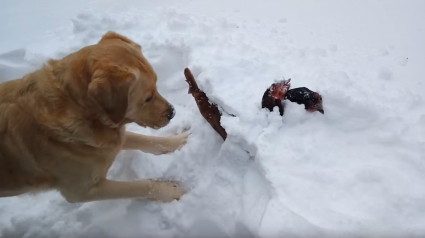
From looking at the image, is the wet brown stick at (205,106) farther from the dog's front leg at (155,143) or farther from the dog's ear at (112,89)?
the dog's ear at (112,89)

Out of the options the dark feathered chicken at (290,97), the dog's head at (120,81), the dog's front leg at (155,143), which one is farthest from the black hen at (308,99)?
the dog's head at (120,81)

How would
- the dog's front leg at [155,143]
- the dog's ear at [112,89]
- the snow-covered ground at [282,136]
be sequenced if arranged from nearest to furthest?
the dog's ear at [112,89]
the snow-covered ground at [282,136]
the dog's front leg at [155,143]

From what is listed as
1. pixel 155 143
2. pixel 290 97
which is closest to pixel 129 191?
pixel 155 143

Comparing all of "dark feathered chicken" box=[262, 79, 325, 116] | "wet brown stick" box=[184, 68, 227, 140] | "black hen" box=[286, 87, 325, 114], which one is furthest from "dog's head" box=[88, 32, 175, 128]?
"black hen" box=[286, 87, 325, 114]

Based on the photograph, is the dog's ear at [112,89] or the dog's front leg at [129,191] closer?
the dog's ear at [112,89]

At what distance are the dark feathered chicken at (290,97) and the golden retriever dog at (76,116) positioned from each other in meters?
0.76

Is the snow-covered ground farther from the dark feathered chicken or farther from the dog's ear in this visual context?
the dog's ear

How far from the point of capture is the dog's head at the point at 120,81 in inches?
74.0

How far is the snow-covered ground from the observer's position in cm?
221

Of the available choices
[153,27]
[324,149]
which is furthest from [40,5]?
[324,149]

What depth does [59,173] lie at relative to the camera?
88.6 inches

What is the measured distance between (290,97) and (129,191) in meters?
1.38

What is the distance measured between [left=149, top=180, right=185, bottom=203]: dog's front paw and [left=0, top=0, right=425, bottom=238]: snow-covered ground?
0.06 metres

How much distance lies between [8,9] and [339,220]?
539 cm
